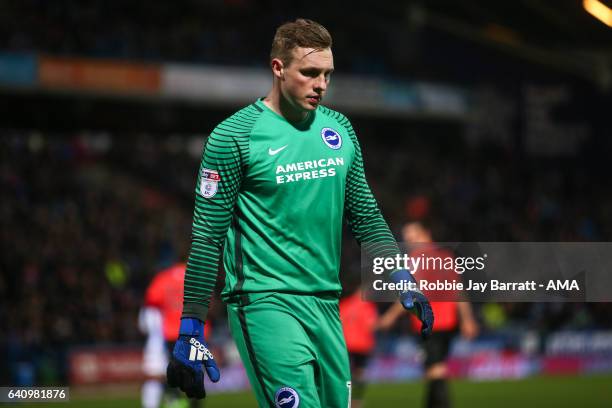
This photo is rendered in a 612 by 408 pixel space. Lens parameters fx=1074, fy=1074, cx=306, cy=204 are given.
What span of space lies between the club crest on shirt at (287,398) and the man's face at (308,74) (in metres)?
1.14

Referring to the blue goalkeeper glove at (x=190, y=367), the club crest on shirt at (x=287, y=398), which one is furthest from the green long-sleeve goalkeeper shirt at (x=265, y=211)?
the club crest on shirt at (x=287, y=398)

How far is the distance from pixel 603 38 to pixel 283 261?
2053 cm

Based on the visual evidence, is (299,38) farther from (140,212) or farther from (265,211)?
(140,212)

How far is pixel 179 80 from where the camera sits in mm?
24578

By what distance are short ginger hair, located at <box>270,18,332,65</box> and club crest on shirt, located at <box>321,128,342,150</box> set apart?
0.36 m

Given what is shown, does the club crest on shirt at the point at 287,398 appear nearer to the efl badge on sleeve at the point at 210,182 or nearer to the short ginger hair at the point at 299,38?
the efl badge on sleeve at the point at 210,182

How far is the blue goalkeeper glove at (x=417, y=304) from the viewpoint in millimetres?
4465

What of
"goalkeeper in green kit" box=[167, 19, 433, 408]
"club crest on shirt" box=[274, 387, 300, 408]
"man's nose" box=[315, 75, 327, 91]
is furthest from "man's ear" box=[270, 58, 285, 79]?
"club crest on shirt" box=[274, 387, 300, 408]

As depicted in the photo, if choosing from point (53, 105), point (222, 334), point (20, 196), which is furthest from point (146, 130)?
point (222, 334)

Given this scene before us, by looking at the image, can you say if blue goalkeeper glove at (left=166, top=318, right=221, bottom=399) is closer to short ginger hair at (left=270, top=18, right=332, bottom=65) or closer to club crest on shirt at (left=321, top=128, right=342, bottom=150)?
club crest on shirt at (left=321, top=128, right=342, bottom=150)

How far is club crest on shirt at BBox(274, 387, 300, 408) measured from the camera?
419 cm

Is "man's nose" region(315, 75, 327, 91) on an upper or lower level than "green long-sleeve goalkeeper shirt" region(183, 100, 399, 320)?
upper

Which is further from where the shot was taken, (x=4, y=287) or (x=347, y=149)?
(x=4, y=287)

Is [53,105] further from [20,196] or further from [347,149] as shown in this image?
[347,149]
